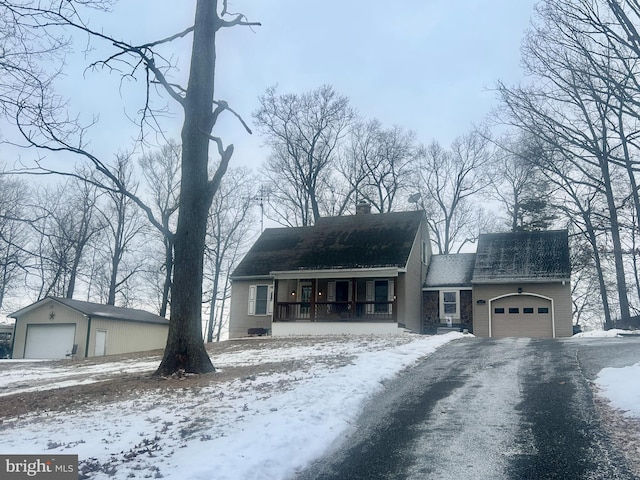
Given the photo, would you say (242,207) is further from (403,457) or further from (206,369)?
(403,457)

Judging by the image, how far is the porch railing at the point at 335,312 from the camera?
77.7 ft

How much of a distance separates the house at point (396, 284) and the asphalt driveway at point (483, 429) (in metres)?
12.8

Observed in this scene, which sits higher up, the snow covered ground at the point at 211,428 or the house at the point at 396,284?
the house at the point at 396,284

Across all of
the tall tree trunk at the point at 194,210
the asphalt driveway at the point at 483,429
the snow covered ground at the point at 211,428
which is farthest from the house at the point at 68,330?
the asphalt driveway at the point at 483,429

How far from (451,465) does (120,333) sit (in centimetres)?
2688

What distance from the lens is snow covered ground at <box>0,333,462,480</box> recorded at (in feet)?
17.3

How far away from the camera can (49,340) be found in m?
28.1

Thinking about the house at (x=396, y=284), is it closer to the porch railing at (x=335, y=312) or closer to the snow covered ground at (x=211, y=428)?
the porch railing at (x=335, y=312)

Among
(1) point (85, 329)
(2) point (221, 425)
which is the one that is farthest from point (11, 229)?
(2) point (221, 425)

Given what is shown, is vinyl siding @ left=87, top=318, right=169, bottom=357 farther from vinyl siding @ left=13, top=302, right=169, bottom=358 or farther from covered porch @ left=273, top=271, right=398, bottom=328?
covered porch @ left=273, top=271, right=398, bottom=328

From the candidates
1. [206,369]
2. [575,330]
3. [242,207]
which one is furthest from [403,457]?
[242,207]

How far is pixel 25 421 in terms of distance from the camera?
724cm

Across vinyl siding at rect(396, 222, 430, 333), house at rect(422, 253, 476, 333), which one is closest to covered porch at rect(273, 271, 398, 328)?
vinyl siding at rect(396, 222, 430, 333)

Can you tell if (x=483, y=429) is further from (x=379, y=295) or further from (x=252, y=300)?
(x=252, y=300)
